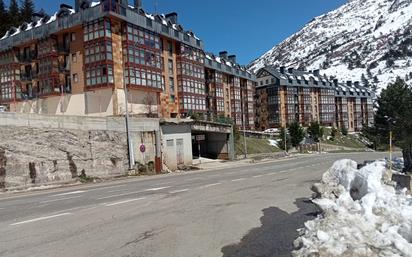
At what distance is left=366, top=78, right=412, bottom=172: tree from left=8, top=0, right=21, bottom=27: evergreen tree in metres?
72.0

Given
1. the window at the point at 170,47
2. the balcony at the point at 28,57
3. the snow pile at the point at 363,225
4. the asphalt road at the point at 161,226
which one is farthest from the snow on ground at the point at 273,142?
the snow pile at the point at 363,225

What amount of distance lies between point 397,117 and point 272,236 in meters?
22.3

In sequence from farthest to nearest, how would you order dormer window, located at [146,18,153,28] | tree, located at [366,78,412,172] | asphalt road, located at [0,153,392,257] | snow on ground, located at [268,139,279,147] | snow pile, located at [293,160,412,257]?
snow on ground, located at [268,139,279,147], dormer window, located at [146,18,153,28], tree, located at [366,78,412,172], asphalt road, located at [0,153,392,257], snow pile, located at [293,160,412,257]

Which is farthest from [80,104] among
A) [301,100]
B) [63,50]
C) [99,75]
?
[301,100]

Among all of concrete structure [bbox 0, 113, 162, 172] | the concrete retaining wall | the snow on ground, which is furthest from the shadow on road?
the snow on ground

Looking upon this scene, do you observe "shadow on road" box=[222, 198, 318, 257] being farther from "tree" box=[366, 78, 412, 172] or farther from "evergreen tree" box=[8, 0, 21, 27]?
"evergreen tree" box=[8, 0, 21, 27]

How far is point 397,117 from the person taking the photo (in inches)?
1104

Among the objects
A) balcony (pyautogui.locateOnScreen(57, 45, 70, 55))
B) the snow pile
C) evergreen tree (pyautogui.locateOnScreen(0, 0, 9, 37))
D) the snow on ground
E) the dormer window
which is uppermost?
evergreen tree (pyautogui.locateOnScreen(0, 0, 9, 37))

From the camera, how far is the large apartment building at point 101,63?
51.4m

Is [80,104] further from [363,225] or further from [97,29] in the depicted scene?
[363,225]

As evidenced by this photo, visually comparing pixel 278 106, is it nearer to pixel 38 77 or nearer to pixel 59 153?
pixel 38 77

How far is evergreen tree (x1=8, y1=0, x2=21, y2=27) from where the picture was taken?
8300cm

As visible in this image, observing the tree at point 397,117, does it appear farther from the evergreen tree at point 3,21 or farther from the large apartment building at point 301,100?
the large apartment building at point 301,100

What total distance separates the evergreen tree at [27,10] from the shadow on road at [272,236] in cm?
8664
